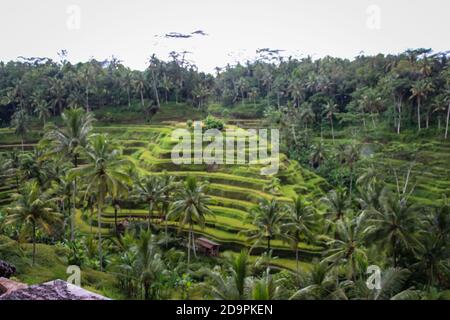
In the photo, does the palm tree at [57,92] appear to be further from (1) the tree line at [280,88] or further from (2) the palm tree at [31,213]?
(2) the palm tree at [31,213]

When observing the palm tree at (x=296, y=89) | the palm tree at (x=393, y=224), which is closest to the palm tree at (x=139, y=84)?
the palm tree at (x=296, y=89)

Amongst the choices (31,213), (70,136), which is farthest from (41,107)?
(31,213)

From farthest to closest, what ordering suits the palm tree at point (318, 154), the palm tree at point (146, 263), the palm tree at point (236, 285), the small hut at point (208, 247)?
1. the palm tree at point (318, 154)
2. the small hut at point (208, 247)
3. the palm tree at point (146, 263)
4. the palm tree at point (236, 285)

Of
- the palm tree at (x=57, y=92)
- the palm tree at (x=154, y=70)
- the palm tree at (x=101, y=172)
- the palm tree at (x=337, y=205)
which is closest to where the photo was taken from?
the palm tree at (x=101, y=172)

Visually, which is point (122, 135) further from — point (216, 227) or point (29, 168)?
point (216, 227)

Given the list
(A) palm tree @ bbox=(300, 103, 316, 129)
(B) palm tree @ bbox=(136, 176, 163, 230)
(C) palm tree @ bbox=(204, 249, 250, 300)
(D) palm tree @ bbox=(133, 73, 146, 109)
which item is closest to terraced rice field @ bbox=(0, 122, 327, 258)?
(B) palm tree @ bbox=(136, 176, 163, 230)

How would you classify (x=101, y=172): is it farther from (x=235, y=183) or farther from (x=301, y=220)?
(x=235, y=183)
